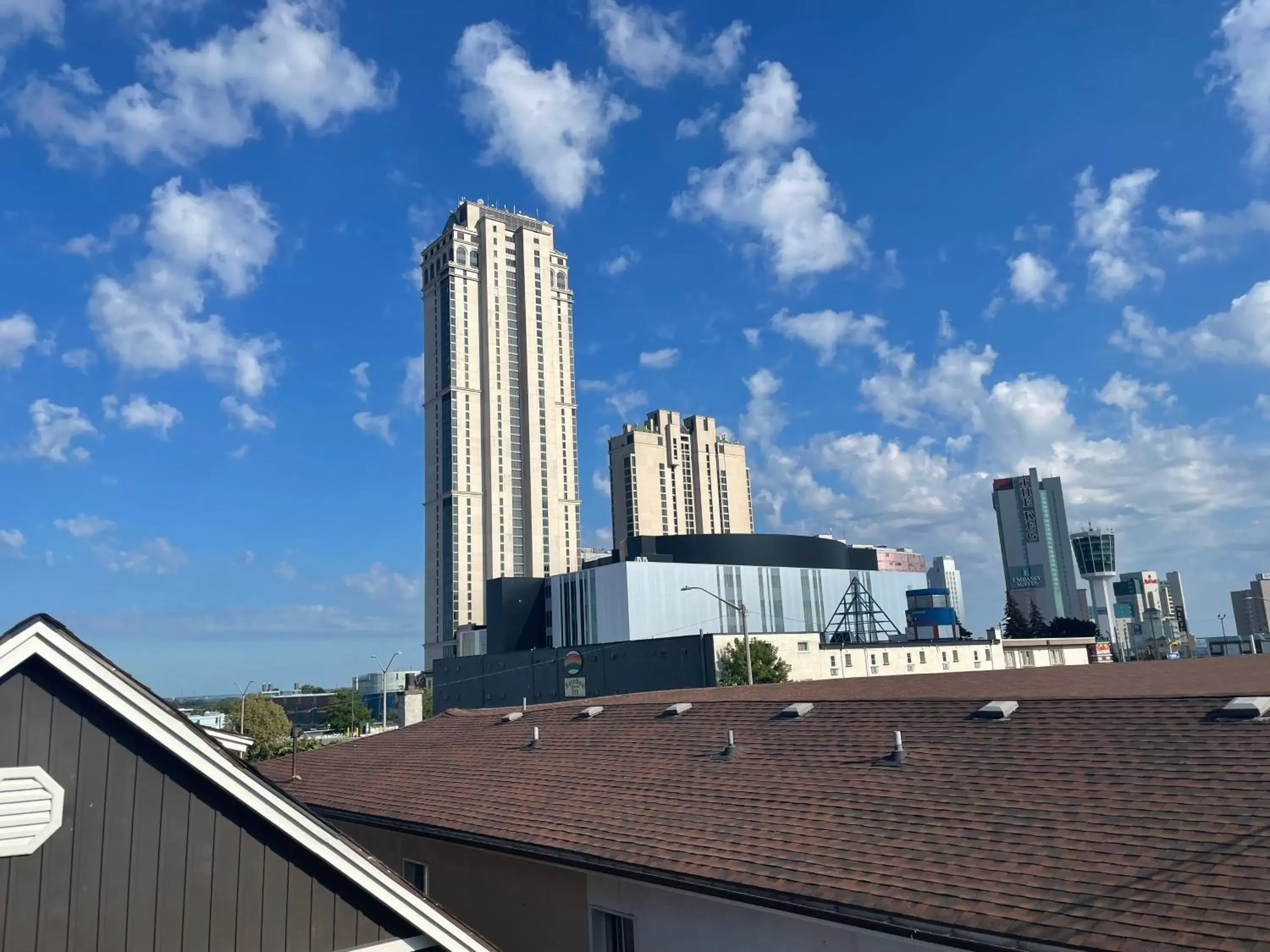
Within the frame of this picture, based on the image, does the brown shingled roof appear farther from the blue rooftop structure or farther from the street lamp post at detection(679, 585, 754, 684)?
the blue rooftop structure

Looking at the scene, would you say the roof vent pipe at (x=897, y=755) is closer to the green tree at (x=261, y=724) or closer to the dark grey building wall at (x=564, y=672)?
the green tree at (x=261, y=724)

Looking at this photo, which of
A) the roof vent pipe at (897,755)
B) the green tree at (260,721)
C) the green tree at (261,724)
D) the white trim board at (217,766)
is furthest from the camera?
the green tree at (260,721)

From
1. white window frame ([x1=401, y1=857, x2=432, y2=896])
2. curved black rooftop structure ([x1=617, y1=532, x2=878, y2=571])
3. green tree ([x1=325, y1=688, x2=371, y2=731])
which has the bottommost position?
green tree ([x1=325, y1=688, x2=371, y2=731])

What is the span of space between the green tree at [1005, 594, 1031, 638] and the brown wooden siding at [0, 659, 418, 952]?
17553cm

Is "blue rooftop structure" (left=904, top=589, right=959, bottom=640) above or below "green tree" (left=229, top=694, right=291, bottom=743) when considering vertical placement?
above

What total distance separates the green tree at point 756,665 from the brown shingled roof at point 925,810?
60.6 meters

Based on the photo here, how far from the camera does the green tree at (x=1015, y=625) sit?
16800cm

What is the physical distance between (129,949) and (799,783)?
9400mm

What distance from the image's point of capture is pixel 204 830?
271 inches

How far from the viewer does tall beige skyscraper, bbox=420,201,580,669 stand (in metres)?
182

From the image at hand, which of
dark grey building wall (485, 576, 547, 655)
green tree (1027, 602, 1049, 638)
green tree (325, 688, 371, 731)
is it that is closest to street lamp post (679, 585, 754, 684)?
dark grey building wall (485, 576, 547, 655)

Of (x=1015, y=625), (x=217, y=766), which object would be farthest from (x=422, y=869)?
(x=1015, y=625)

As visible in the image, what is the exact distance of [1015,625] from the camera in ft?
557

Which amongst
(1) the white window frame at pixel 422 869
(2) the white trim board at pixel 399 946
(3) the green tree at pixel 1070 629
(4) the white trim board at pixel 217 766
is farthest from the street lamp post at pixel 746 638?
(3) the green tree at pixel 1070 629
